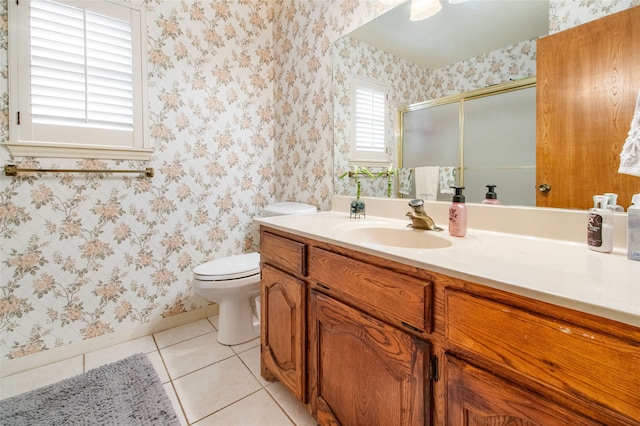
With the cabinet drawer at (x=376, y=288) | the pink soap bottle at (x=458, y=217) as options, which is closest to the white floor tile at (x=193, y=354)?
the cabinet drawer at (x=376, y=288)

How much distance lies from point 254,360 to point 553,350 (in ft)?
4.93

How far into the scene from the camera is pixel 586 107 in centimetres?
87

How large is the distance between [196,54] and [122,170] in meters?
0.95

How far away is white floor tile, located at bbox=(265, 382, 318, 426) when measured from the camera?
47.3 inches

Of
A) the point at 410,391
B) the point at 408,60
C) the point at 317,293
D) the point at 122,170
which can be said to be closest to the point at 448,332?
the point at 410,391

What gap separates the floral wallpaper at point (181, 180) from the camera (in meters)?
→ 1.54

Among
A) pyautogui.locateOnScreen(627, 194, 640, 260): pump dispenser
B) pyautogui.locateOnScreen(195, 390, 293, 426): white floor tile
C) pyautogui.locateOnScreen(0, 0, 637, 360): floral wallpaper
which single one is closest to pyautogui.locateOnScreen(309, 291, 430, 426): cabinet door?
pyautogui.locateOnScreen(195, 390, 293, 426): white floor tile

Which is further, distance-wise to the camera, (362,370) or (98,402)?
(98,402)

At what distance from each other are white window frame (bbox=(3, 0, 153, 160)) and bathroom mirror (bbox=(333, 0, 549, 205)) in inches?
48.2

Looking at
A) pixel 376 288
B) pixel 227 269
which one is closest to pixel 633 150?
pixel 376 288

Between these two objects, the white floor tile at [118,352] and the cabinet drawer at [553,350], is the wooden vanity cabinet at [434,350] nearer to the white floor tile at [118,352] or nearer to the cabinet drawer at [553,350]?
the cabinet drawer at [553,350]

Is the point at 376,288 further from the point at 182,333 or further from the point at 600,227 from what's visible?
the point at 182,333

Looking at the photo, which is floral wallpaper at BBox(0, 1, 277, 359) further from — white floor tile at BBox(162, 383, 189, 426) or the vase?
the vase

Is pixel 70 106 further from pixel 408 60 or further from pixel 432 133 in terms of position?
pixel 432 133
